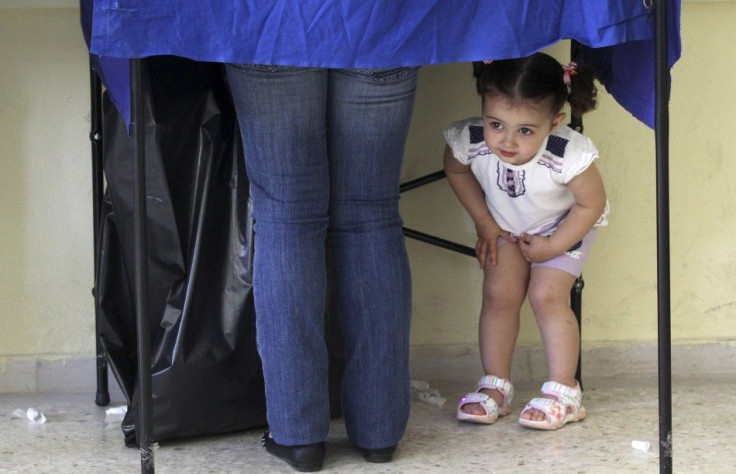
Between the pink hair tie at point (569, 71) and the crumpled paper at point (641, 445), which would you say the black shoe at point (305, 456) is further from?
the pink hair tie at point (569, 71)

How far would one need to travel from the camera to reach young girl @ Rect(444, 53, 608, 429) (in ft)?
6.41

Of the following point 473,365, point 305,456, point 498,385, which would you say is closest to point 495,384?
point 498,385

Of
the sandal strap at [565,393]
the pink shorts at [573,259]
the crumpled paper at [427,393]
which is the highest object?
the pink shorts at [573,259]

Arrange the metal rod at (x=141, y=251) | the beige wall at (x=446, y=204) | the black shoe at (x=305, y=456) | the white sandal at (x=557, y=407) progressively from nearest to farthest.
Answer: the metal rod at (x=141, y=251), the black shoe at (x=305, y=456), the white sandal at (x=557, y=407), the beige wall at (x=446, y=204)

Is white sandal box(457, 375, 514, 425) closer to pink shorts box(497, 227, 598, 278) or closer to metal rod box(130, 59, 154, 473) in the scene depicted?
pink shorts box(497, 227, 598, 278)

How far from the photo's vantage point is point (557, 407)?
205cm

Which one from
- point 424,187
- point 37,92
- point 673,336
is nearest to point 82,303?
point 37,92

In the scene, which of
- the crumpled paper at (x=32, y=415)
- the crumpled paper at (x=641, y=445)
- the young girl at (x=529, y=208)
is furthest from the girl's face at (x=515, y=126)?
the crumpled paper at (x=32, y=415)

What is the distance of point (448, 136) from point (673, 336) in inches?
30.3

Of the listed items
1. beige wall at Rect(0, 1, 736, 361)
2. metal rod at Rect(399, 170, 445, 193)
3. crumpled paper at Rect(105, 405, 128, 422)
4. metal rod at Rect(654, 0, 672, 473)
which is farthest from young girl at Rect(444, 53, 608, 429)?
crumpled paper at Rect(105, 405, 128, 422)

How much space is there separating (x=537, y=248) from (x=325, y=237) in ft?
1.62

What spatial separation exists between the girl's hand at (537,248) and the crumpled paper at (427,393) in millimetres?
351

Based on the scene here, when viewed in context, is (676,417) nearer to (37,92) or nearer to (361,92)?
(361,92)

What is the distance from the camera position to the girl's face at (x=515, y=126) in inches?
76.4
